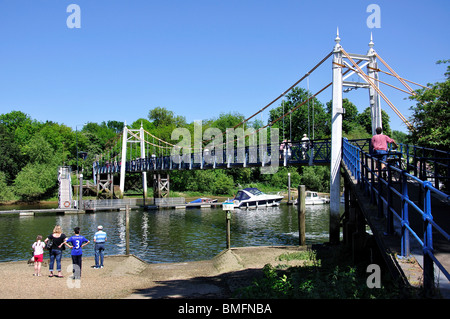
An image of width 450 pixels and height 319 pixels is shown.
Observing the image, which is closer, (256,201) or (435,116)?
(435,116)

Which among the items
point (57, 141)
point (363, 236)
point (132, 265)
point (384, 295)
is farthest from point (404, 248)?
point (57, 141)

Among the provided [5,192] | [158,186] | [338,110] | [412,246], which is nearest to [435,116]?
[338,110]

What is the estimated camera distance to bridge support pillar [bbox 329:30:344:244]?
57.8ft

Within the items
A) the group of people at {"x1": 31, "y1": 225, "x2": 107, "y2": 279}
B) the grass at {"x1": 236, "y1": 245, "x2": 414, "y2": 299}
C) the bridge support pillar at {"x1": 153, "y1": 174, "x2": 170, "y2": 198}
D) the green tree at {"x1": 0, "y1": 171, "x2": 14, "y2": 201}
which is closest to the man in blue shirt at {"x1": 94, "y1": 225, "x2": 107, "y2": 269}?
the group of people at {"x1": 31, "y1": 225, "x2": 107, "y2": 279}

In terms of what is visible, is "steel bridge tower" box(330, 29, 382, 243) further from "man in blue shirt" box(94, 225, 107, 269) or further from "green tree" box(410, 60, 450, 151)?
"man in blue shirt" box(94, 225, 107, 269)

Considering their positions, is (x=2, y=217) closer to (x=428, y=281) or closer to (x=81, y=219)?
(x=81, y=219)

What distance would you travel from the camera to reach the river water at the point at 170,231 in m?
21.1

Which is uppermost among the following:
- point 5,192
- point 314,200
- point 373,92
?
point 373,92

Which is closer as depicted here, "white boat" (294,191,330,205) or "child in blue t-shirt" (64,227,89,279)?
"child in blue t-shirt" (64,227,89,279)

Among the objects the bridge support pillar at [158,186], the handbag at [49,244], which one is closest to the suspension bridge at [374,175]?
the handbag at [49,244]

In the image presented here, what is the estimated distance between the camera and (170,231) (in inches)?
1125

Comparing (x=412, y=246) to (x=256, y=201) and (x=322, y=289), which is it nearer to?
(x=322, y=289)

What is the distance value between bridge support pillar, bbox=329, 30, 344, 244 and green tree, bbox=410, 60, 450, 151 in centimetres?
314

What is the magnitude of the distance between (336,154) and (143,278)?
9861mm
